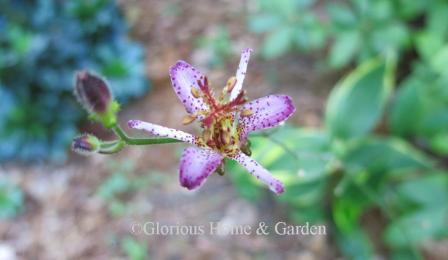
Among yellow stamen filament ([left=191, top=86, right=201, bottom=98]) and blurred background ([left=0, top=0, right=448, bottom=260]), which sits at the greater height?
blurred background ([left=0, top=0, right=448, bottom=260])

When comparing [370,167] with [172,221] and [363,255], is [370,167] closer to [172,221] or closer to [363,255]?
[363,255]

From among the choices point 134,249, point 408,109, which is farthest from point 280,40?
point 134,249

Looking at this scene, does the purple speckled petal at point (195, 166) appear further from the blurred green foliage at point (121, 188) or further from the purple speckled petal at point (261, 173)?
the blurred green foliage at point (121, 188)

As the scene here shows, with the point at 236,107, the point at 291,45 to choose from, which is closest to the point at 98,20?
the point at 291,45

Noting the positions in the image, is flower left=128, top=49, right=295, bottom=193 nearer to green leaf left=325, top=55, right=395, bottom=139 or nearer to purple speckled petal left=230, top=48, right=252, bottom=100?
purple speckled petal left=230, top=48, right=252, bottom=100

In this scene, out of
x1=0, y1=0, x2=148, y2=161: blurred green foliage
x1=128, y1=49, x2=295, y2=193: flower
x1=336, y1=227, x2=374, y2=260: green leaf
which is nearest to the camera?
x1=128, y1=49, x2=295, y2=193: flower

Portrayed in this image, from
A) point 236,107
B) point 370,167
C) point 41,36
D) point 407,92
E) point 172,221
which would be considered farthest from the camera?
point 41,36

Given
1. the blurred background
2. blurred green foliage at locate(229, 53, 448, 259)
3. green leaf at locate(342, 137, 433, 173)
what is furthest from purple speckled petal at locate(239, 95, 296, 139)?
green leaf at locate(342, 137, 433, 173)
